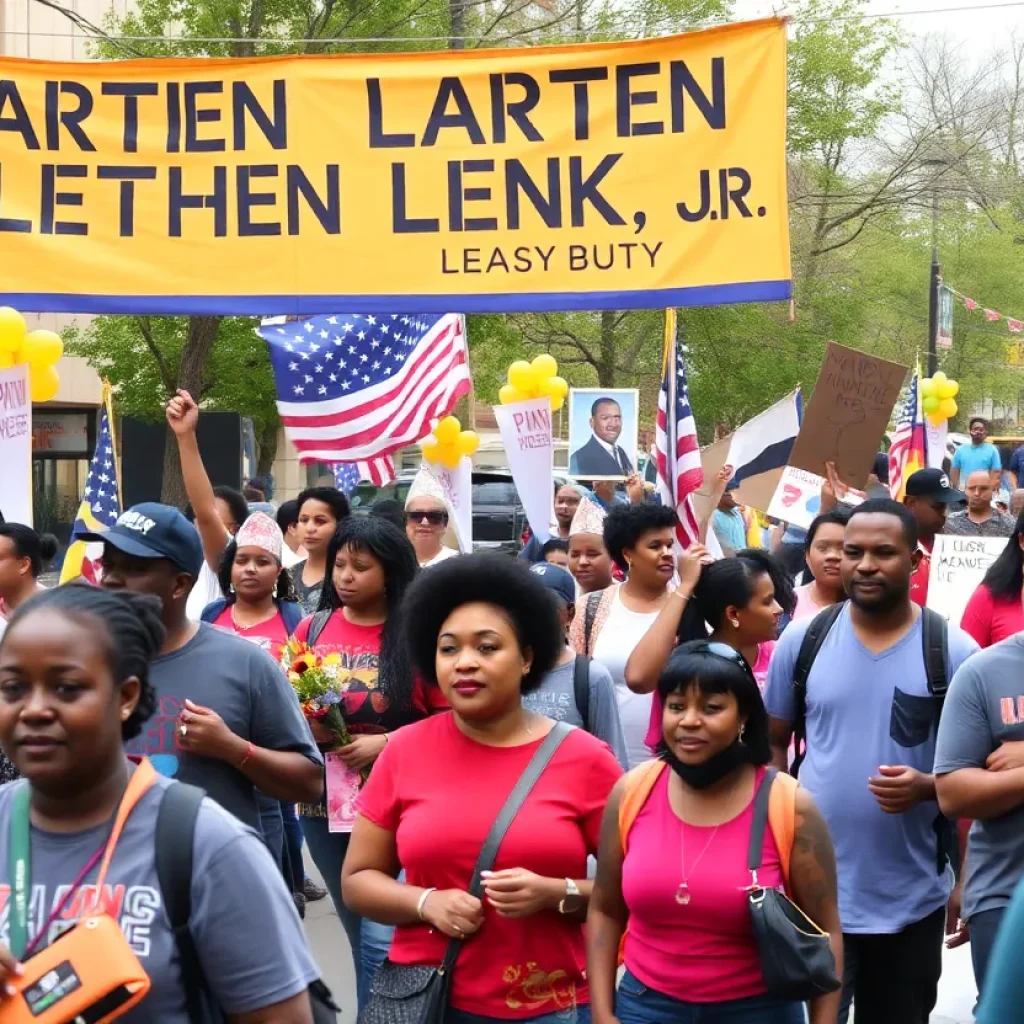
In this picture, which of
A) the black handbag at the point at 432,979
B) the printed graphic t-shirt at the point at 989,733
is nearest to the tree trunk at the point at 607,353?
the printed graphic t-shirt at the point at 989,733

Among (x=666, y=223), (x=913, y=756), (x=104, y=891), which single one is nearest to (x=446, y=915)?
(x=104, y=891)

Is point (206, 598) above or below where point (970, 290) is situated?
below

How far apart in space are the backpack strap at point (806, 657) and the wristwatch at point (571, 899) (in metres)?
1.67

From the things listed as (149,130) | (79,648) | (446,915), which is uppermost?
(149,130)

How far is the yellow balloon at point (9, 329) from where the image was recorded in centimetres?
897

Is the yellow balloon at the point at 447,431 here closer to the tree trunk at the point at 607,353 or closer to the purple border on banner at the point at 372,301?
the purple border on banner at the point at 372,301

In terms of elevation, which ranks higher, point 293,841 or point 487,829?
point 487,829

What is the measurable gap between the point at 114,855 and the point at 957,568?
6.18 meters

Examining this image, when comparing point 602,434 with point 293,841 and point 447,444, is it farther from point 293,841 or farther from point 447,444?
point 293,841

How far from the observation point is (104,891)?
264cm

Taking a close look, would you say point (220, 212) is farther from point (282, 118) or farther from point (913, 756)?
point (913, 756)

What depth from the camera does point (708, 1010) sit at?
387 cm

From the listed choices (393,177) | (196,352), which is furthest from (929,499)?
(196,352)

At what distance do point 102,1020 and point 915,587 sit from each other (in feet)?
21.6
